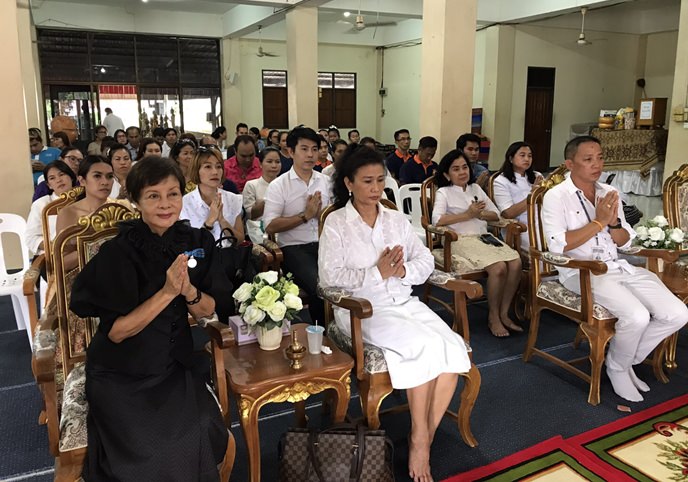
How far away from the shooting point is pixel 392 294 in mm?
2635

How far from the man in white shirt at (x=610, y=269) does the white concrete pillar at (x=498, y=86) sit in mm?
8821

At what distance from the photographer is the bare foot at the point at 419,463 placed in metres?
2.30

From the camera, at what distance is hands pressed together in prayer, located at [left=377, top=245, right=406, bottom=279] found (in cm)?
253

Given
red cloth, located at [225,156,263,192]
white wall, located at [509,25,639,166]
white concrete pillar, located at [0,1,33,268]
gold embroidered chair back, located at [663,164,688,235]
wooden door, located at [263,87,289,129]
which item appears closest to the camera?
gold embroidered chair back, located at [663,164,688,235]

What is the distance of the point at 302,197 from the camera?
3.76 meters

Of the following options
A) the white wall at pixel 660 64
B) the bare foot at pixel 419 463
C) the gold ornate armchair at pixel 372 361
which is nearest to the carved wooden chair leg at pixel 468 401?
the gold ornate armchair at pixel 372 361

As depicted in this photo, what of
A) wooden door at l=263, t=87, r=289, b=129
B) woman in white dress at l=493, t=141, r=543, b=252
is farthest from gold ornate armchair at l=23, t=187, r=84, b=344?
wooden door at l=263, t=87, r=289, b=129

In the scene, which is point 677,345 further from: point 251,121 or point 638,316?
point 251,121

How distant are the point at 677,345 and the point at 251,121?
36.9ft

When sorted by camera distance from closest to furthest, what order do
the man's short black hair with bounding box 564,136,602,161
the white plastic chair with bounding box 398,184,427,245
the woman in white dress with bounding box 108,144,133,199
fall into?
1. the man's short black hair with bounding box 564,136,602,161
2. the woman in white dress with bounding box 108,144,133,199
3. the white plastic chair with bounding box 398,184,427,245

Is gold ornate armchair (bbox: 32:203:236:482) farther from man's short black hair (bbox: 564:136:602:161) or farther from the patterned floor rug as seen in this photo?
man's short black hair (bbox: 564:136:602:161)

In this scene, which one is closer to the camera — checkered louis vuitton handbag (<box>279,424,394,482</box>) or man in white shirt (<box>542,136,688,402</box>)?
checkered louis vuitton handbag (<box>279,424,394,482</box>)

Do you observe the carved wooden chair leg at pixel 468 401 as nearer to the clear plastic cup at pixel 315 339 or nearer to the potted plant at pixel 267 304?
the clear plastic cup at pixel 315 339

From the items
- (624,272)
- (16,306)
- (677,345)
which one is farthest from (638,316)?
(16,306)
